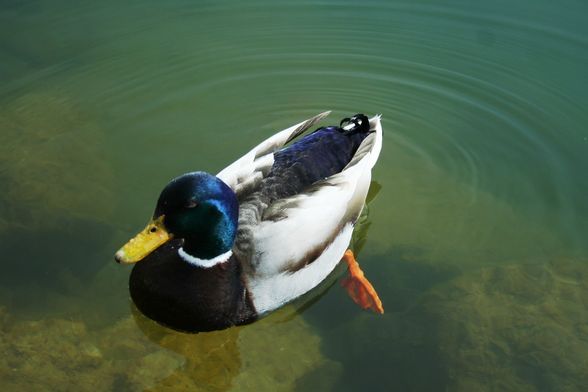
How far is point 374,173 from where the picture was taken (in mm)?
5465

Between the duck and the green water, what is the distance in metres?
0.23

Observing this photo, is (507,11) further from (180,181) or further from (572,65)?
(180,181)

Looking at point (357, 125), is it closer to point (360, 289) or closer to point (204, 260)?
point (360, 289)

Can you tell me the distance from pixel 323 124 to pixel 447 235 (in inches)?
59.5

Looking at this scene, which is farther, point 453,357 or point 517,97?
point 517,97

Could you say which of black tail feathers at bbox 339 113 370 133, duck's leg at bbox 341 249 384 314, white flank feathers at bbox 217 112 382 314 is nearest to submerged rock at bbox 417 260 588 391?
duck's leg at bbox 341 249 384 314

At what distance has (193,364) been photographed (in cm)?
405

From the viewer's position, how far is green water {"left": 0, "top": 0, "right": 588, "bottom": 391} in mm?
4094

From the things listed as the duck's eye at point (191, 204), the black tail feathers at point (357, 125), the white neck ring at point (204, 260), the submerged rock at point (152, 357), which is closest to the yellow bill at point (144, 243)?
the duck's eye at point (191, 204)

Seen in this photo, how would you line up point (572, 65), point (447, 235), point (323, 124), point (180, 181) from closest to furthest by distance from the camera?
point (180, 181)
point (447, 235)
point (323, 124)
point (572, 65)

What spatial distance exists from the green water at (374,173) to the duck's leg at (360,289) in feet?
0.24

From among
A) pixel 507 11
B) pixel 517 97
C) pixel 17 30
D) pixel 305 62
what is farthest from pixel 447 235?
pixel 17 30

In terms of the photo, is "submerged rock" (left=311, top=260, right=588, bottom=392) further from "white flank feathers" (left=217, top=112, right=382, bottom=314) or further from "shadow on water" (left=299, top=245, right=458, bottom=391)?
"white flank feathers" (left=217, top=112, right=382, bottom=314)

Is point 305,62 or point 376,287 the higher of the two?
point 305,62
